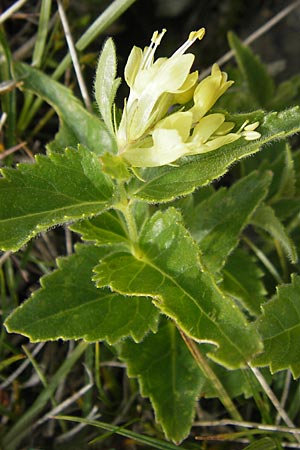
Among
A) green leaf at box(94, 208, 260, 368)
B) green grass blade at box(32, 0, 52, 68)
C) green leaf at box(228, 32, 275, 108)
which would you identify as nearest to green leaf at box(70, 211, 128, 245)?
green leaf at box(94, 208, 260, 368)

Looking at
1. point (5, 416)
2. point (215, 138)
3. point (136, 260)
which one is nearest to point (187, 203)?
point (136, 260)

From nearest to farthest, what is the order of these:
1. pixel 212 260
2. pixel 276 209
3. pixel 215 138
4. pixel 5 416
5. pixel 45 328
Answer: pixel 215 138, pixel 45 328, pixel 212 260, pixel 5 416, pixel 276 209

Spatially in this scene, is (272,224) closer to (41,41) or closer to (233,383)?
(233,383)

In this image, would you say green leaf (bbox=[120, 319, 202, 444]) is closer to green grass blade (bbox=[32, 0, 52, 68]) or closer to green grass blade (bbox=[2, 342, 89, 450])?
green grass blade (bbox=[2, 342, 89, 450])

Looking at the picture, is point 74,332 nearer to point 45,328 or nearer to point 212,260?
point 45,328

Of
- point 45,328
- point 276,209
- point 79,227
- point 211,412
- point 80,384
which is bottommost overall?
point 211,412

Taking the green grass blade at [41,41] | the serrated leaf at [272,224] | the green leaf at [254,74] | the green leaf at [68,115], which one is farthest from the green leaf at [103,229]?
the green leaf at [254,74]
